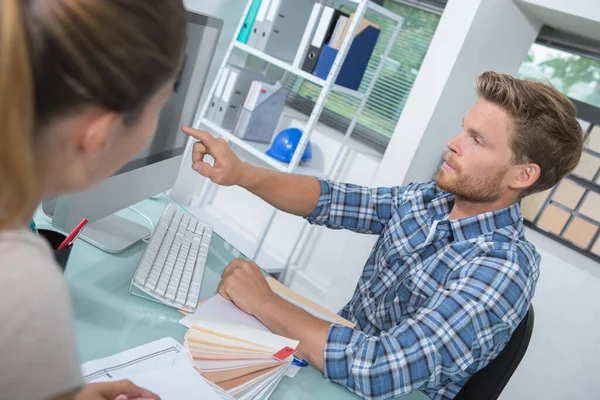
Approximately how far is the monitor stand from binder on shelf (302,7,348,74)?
1.36 meters

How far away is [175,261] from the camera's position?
3.46 ft

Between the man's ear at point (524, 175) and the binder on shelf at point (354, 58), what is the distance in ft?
3.80

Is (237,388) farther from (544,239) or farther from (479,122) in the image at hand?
(544,239)

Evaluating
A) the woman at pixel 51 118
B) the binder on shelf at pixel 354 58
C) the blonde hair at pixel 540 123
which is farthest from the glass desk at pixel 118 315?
the binder on shelf at pixel 354 58

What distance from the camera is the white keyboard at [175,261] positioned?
935mm

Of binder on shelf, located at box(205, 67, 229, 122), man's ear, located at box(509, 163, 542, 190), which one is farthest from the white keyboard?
binder on shelf, located at box(205, 67, 229, 122)

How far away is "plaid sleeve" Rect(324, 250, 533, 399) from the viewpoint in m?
0.96

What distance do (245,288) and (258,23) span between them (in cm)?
174

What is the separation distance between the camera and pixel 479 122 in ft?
4.30

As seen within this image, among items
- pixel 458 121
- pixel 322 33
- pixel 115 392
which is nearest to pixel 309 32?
pixel 322 33

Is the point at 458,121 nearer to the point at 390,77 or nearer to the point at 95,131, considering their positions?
the point at 390,77

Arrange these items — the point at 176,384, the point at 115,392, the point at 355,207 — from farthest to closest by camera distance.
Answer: the point at 355,207 → the point at 176,384 → the point at 115,392

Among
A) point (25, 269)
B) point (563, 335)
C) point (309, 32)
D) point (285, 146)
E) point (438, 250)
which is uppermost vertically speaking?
point (309, 32)

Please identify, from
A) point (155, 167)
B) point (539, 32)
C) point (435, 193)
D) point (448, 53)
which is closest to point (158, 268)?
point (155, 167)
